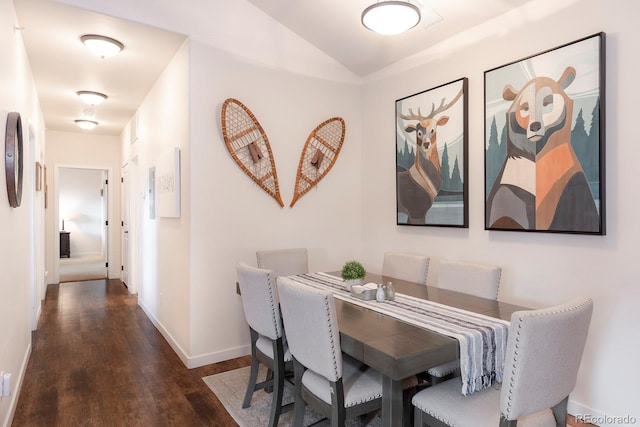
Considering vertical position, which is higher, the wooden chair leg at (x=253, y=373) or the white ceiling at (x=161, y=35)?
the white ceiling at (x=161, y=35)

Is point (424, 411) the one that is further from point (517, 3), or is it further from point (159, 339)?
point (159, 339)

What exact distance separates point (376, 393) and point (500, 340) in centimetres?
60

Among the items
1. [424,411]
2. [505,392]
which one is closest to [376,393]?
[424,411]

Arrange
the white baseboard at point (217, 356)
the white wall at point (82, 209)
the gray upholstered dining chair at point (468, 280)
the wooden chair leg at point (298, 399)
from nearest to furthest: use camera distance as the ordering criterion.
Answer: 1. the wooden chair leg at point (298, 399)
2. the gray upholstered dining chair at point (468, 280)
3. the white baseboard at point (217, 356)
4. the white wall at point (82, 209)

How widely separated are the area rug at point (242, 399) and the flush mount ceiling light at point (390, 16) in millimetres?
2435

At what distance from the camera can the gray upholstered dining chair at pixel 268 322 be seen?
208 cm

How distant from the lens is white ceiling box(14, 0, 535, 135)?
111 inches

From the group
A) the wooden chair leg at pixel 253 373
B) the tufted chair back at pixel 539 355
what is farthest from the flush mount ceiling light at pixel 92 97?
the tufted chair back at pixel 539 355

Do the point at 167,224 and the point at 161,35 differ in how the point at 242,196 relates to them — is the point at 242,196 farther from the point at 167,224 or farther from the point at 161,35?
the point at 161,35

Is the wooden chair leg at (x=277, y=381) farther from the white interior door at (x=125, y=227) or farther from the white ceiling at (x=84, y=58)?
the white interior door at (x=125, y=227)

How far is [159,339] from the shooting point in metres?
3.76

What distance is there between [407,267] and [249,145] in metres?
1.70

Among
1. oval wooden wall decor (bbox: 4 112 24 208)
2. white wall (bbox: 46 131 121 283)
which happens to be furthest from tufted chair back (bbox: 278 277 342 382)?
white wall (bbox: 46 131 121 283)

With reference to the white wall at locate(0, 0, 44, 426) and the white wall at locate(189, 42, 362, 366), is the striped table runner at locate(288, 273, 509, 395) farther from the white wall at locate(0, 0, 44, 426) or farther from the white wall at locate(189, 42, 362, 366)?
the white wall at locate(0, 0, 44, 426)
